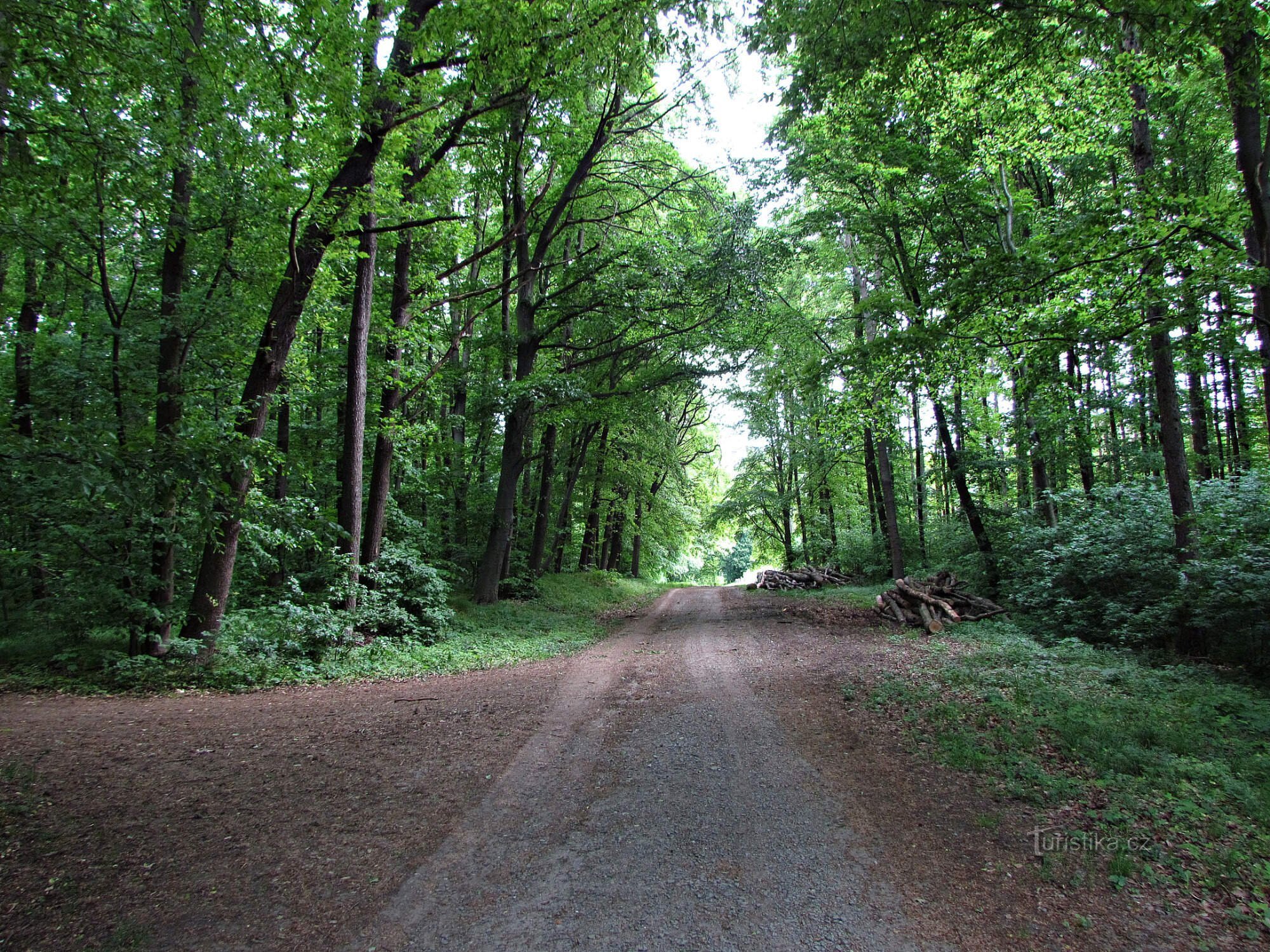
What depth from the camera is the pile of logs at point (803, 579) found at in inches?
963

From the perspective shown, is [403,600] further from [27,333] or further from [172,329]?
[27,333]

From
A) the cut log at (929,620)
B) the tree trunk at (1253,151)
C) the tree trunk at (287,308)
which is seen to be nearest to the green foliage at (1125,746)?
the tree trunk at (1253,151)

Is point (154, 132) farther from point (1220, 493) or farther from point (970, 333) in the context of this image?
point (1220, 493)

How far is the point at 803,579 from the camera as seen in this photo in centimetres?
2542

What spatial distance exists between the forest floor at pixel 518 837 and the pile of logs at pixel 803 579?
61.3ft

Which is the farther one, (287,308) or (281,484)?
(281,484)

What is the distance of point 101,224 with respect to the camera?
8.35 meters

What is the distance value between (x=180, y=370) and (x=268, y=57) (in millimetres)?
4732

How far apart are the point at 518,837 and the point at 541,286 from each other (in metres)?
17.0

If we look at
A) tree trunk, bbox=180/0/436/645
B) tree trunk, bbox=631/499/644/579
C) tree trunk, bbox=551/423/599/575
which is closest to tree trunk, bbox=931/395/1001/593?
tree trunk, bbox=551/423/599/575

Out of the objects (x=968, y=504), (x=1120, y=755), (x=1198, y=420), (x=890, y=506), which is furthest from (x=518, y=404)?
(x=1198, y=420)

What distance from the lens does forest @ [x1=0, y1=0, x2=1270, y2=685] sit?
6328 mm

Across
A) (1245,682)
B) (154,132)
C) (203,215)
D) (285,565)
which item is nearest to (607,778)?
(1245,682)

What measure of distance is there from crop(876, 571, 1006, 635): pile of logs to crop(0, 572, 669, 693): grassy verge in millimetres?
7019
